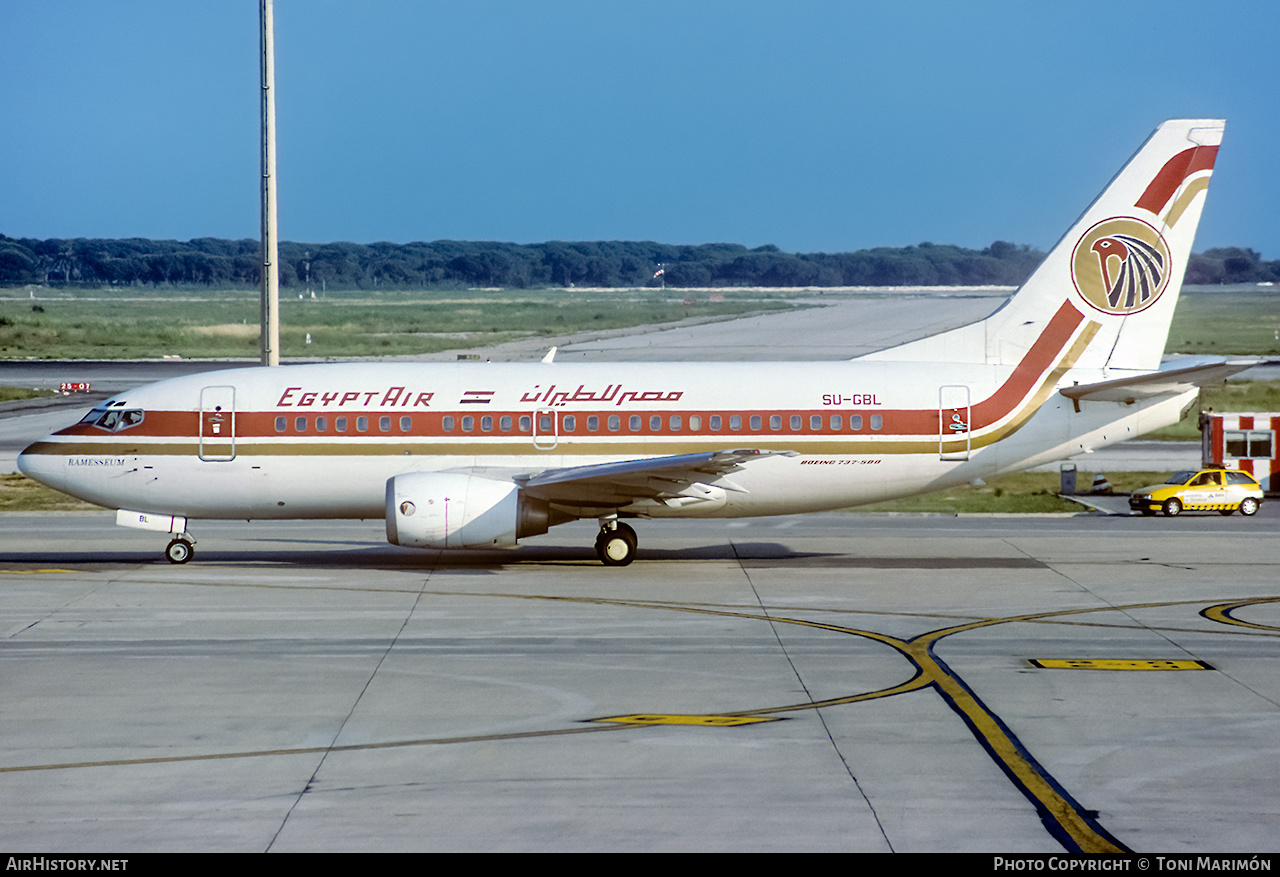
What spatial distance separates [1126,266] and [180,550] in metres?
21.5

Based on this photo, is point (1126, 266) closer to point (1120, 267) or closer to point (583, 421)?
point (1120, 267)

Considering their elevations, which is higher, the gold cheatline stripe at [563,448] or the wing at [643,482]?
the gold cheatline stripe at [563,448]

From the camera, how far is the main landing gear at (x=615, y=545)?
2848cm

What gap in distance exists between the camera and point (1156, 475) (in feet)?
143

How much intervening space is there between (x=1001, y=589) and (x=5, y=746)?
57.4ft

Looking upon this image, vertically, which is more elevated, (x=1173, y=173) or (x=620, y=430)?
(x=1173, y=173)

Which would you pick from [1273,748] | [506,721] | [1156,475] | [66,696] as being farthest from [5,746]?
[1156,475]

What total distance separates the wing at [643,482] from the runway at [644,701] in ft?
4.92

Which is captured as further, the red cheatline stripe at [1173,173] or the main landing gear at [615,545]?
the red cheatline stripe at [1173,173]

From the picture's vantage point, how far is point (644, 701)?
17.2 metres
